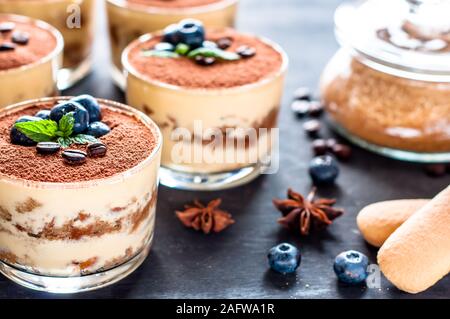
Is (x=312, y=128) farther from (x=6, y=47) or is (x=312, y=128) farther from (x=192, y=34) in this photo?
(x=6, y=47)

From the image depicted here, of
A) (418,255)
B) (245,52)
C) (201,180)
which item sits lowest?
(201,180)

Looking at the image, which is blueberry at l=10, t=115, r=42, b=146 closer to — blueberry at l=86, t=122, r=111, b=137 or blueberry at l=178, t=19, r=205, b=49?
blueberry at l=86, t=122, r=111, b=137

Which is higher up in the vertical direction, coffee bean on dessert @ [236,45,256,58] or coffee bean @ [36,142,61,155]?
coffee bean @ [36,142,61,155]

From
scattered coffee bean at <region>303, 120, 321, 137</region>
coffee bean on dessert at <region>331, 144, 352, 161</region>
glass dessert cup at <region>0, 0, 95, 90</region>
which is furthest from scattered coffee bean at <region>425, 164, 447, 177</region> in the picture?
glass dessert cup at <region>0, 0, 95, 90</region>

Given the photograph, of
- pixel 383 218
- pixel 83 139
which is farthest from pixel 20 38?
pixel 383 218
